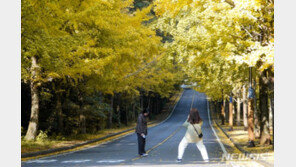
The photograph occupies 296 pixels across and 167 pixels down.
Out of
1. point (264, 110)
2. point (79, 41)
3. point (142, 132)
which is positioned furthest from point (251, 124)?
point (79, 41)

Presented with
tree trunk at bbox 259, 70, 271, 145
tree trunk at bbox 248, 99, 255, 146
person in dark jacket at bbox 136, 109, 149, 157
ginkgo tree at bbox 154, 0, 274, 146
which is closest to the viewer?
ginkgo tree at bbox 154, 0, 274, 146

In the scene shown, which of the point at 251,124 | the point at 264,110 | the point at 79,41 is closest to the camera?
the point at 79,41

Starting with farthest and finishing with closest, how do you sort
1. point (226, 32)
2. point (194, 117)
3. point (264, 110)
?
1. point (264, 110)
2. point (226, 32)
3. point (194, 117)

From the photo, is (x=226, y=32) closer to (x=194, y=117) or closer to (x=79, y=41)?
(x=194, y=117)

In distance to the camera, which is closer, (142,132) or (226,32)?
(142,132)

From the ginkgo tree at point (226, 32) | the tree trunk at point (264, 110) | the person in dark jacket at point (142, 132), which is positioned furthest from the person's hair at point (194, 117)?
the tree trunk at point (264, 110)

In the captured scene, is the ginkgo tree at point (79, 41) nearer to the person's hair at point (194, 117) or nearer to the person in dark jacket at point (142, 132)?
the person in dark jacket at point (142, 132)

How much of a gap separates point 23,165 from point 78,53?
5.56 meters

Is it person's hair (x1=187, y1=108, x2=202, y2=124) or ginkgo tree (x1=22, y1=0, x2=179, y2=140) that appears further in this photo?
ginkgo tree (x1=22, y1=0, x2=179, y2=140)

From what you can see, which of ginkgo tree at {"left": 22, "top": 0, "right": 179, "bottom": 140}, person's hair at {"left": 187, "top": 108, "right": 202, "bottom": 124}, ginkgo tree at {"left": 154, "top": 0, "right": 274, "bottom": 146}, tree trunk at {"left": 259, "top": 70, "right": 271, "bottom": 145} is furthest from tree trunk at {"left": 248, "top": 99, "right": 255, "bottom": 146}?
person's hair at {"left": 187, "top": 108, "right": 202, "bottom": 124}

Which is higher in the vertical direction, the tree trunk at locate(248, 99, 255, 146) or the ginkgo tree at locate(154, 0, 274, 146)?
the ginkgo tree at locate(154, 0, 274, 146)

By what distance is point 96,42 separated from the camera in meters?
19.9

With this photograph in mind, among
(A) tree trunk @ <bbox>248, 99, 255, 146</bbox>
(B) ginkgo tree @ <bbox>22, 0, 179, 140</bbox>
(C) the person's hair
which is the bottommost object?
(A) tree trunk @ <bbox>248, 99, 255, 146</bbox>

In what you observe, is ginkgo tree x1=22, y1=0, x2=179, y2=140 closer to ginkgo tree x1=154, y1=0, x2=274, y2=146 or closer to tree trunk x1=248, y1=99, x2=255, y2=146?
ginkgo tree x1=154, y1=0, x2=274, y2=146
